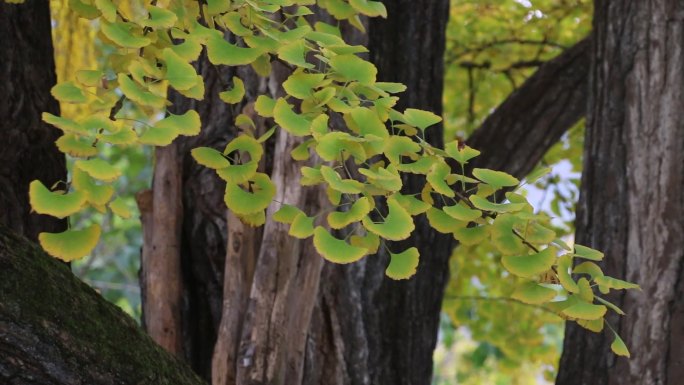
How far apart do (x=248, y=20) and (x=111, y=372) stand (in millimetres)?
779

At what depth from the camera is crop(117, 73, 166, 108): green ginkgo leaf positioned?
5.70 ft

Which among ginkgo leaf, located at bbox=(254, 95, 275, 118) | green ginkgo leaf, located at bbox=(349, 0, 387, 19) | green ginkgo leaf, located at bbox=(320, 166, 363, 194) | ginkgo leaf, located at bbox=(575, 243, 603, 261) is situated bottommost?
ginkgo leaf, located at bbox=(575, 243, 603, 261)

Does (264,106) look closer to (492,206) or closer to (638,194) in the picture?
(492,206)

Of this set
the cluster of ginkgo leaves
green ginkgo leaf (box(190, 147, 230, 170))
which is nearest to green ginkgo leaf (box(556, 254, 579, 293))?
the cluster of ginkgo leaves

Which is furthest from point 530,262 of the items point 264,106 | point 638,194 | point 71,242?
point 638,194

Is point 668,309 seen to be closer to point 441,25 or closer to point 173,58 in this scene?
point 441,25

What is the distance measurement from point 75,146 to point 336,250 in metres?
0.50

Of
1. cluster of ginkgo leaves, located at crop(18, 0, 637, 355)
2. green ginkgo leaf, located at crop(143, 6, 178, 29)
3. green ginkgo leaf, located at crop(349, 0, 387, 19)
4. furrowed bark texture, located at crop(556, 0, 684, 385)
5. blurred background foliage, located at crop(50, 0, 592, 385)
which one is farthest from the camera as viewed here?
blurred background foliage, located at crop(50, 0, 592, 385)

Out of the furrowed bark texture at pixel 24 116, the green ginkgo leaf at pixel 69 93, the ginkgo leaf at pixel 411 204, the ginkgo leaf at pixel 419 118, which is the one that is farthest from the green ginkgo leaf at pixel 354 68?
the furrowed bark texture at pixel 24 116

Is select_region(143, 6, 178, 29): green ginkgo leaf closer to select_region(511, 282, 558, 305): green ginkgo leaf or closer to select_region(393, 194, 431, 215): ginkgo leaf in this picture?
select_region(393, 194, 431, 215): ginkgo leaf

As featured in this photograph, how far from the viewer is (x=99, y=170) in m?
1.63

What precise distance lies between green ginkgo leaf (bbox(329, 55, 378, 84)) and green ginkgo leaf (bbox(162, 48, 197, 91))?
275mm

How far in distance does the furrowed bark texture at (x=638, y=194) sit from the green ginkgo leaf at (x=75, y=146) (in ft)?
6.85

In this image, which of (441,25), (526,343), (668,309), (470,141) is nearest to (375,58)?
(441,25)
